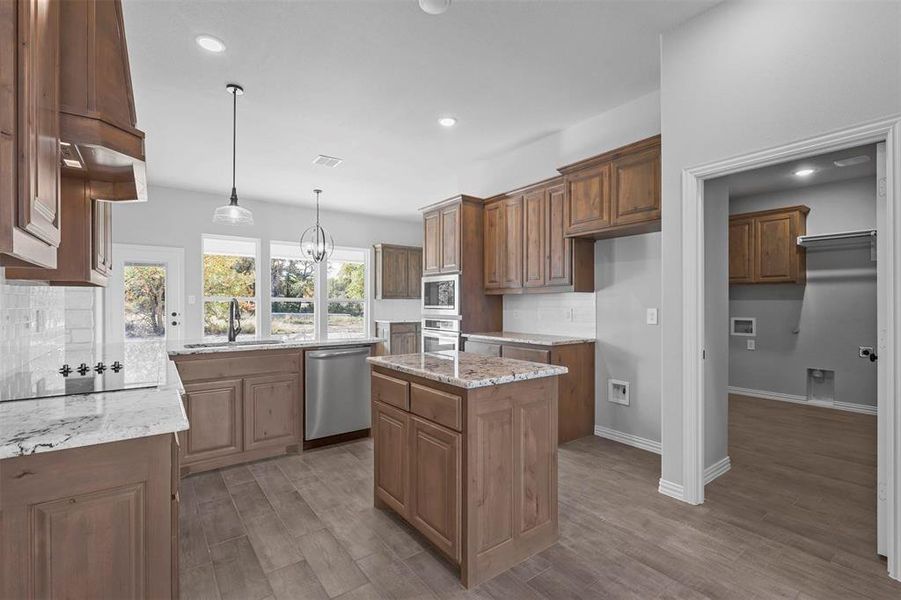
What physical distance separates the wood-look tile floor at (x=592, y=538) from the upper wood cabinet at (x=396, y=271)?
4.55m

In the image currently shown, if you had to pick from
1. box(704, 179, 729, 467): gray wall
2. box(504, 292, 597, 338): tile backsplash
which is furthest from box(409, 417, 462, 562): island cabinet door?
box(504, 292, 597, 338): tile backsplash

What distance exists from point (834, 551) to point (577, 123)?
356cm

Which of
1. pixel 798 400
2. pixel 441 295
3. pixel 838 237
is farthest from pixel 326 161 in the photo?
pixel 798 400

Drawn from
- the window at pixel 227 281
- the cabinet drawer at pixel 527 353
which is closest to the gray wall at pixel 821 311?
the cabinet drawer at pixel 527 353

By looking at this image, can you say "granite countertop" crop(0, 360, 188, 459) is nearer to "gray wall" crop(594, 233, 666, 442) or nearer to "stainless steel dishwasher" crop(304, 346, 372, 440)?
"stainless steel dishwasher" crop(304, 346, 372, 440)

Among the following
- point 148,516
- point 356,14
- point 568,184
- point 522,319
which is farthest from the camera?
point 522,319

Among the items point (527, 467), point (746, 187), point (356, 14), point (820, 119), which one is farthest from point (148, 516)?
point (746, 187)

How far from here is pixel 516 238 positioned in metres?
4.42

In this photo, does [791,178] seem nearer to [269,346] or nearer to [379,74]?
[379,74]

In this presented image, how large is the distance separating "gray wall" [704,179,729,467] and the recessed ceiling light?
327 cm

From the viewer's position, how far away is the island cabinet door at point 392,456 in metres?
2.24

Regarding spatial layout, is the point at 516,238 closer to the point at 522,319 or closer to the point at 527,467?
the point at 522,319

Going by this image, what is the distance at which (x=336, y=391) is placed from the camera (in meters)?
3.67

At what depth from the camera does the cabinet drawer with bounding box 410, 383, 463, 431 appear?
1.86 m
